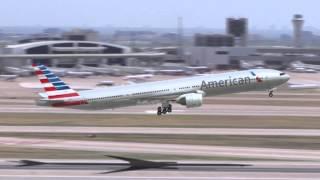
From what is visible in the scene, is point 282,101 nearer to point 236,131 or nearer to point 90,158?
point 236,131

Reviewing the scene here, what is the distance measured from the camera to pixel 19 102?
137000 mm

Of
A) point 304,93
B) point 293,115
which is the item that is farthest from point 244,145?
point 304,93

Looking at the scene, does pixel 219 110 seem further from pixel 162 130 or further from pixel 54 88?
pixel 54 88

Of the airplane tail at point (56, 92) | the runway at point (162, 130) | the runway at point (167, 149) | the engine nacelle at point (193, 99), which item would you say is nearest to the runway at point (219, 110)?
the runway at point (162, 130)

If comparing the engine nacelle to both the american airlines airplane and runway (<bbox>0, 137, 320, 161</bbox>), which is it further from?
runway (<bbox>0, 137, 320, 161</bbox>)

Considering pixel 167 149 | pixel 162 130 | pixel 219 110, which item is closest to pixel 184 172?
pixel 167 149

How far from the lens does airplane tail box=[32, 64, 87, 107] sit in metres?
86.6

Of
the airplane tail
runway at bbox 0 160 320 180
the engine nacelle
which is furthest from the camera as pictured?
the engine nacelle

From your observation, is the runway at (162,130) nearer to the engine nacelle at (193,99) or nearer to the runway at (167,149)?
the engine nacelle at (193,99)

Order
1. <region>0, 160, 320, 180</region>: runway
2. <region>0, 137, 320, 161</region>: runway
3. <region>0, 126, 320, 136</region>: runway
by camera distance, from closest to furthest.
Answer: <region>0, 160, 320, 180</region>: runway
<region>0, 137, 320, 161</region>: runway
<region>0, 126, 320, 136</region>: runway

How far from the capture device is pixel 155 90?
285ft

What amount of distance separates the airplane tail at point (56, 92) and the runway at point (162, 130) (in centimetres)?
479

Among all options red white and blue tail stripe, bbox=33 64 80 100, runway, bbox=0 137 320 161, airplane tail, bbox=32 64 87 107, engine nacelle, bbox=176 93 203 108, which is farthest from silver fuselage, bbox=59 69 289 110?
runway, bbox=0 137 320 161

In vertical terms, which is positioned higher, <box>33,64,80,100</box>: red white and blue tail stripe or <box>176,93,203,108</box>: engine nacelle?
<box>33,64,80,100</box>: red white and blue tail stripe
